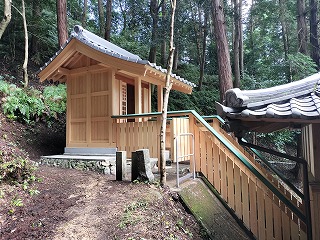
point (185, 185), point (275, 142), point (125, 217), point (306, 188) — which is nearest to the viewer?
point (306, 188)

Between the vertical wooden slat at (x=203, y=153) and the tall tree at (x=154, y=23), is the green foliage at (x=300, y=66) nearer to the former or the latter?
the vertical wooden slat at (x=203, y=153)

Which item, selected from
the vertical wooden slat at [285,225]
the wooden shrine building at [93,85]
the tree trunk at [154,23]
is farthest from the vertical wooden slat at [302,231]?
the tree trunk at [154,23]

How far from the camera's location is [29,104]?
29.2 feet

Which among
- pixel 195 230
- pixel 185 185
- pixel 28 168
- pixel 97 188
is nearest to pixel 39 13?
pixel 28 168

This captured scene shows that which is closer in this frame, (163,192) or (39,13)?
(163,192)

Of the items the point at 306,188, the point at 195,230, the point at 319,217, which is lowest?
the point at 195,230

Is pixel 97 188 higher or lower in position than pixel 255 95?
lower

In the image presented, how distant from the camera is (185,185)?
448cm

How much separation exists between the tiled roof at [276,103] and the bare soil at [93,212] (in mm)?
1891

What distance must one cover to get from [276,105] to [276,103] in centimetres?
7

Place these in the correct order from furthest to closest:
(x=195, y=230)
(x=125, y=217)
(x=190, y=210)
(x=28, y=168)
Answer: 1. (x=28, y=168)
2. (x=190, y=210)
3. (x=195, y=230)
4. (x=125, y=217)

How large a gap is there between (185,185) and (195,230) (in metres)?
0.94

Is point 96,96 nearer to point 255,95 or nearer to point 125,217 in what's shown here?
point 125,217

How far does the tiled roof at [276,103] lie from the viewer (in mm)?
2094
